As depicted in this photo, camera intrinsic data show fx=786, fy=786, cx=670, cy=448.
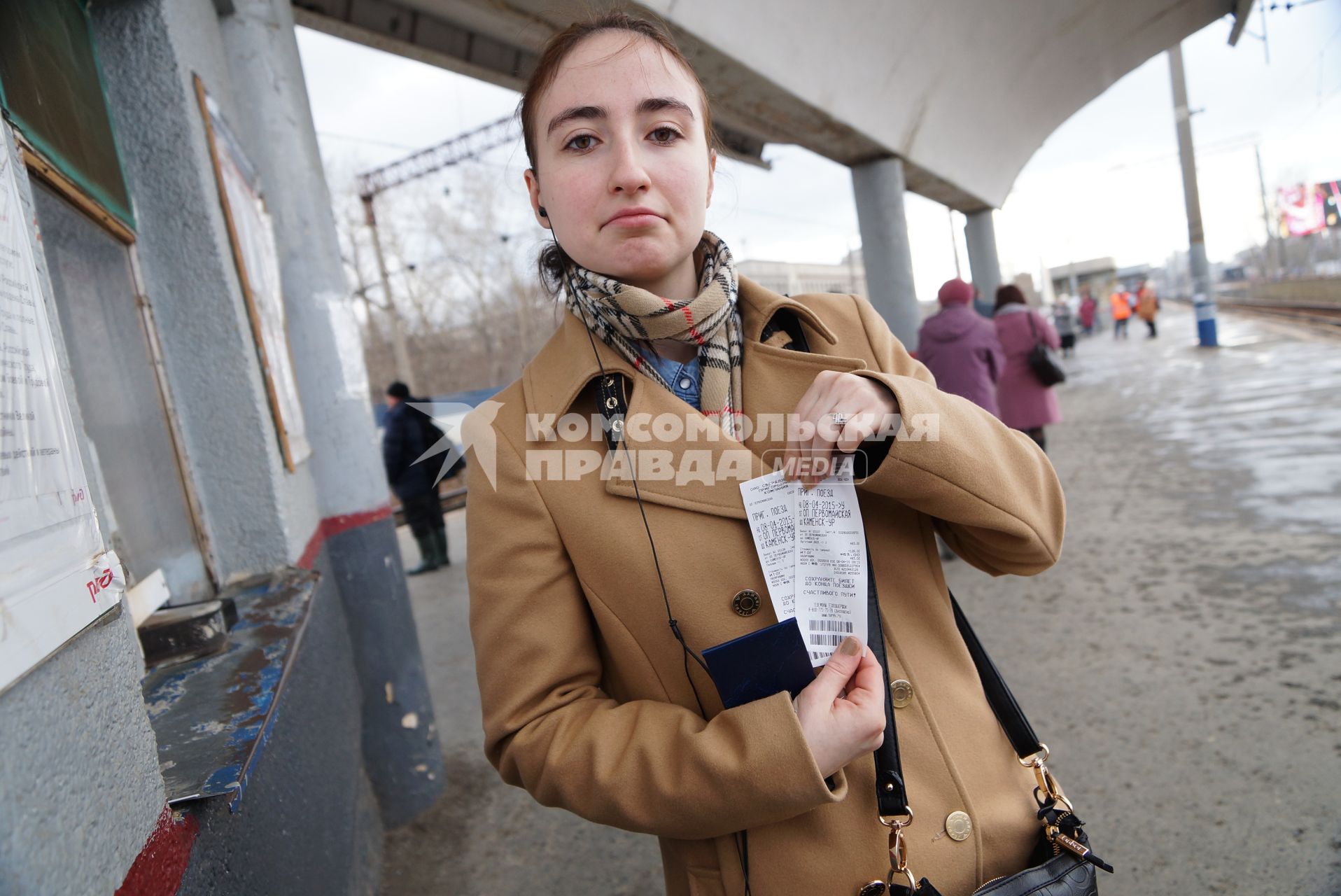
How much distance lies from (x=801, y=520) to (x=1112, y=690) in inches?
109

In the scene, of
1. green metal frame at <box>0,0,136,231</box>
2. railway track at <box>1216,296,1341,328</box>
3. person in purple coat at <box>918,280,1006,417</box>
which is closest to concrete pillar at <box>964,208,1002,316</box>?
person in purple coat at <box>918,280,1006,417</box>

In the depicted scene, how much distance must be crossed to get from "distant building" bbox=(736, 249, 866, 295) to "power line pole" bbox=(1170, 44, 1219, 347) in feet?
19.9

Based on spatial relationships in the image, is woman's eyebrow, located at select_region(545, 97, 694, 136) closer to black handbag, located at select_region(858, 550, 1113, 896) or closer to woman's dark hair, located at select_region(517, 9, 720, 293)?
woman's dark hair, located at select_region(517, 9, 720, 293)

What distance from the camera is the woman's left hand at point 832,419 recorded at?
3.88 ft

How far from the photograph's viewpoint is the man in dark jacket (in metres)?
7.73

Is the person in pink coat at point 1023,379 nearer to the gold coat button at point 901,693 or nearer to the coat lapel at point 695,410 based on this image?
the coat lapel at point 695,410

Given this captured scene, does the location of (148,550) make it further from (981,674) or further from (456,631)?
(456,631)

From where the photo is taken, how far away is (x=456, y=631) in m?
5.62

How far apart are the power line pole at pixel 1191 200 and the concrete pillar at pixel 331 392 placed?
15869 millimetres

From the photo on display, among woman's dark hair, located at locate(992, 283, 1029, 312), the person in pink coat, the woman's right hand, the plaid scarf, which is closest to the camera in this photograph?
the woman's right hand

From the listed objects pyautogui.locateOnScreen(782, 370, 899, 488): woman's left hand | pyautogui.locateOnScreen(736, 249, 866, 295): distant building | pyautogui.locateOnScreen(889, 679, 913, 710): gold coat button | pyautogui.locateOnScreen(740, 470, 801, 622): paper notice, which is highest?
pyautogui.locateOnScreen(736, 249, 866, 295): distant building

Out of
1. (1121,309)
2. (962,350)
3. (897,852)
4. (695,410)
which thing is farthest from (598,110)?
(1121,309)

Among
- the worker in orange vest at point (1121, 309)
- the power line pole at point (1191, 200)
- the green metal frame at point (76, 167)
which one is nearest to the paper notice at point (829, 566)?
the green metal frame at point (76, 167)

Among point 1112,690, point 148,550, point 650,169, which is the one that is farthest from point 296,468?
point 1112,690
